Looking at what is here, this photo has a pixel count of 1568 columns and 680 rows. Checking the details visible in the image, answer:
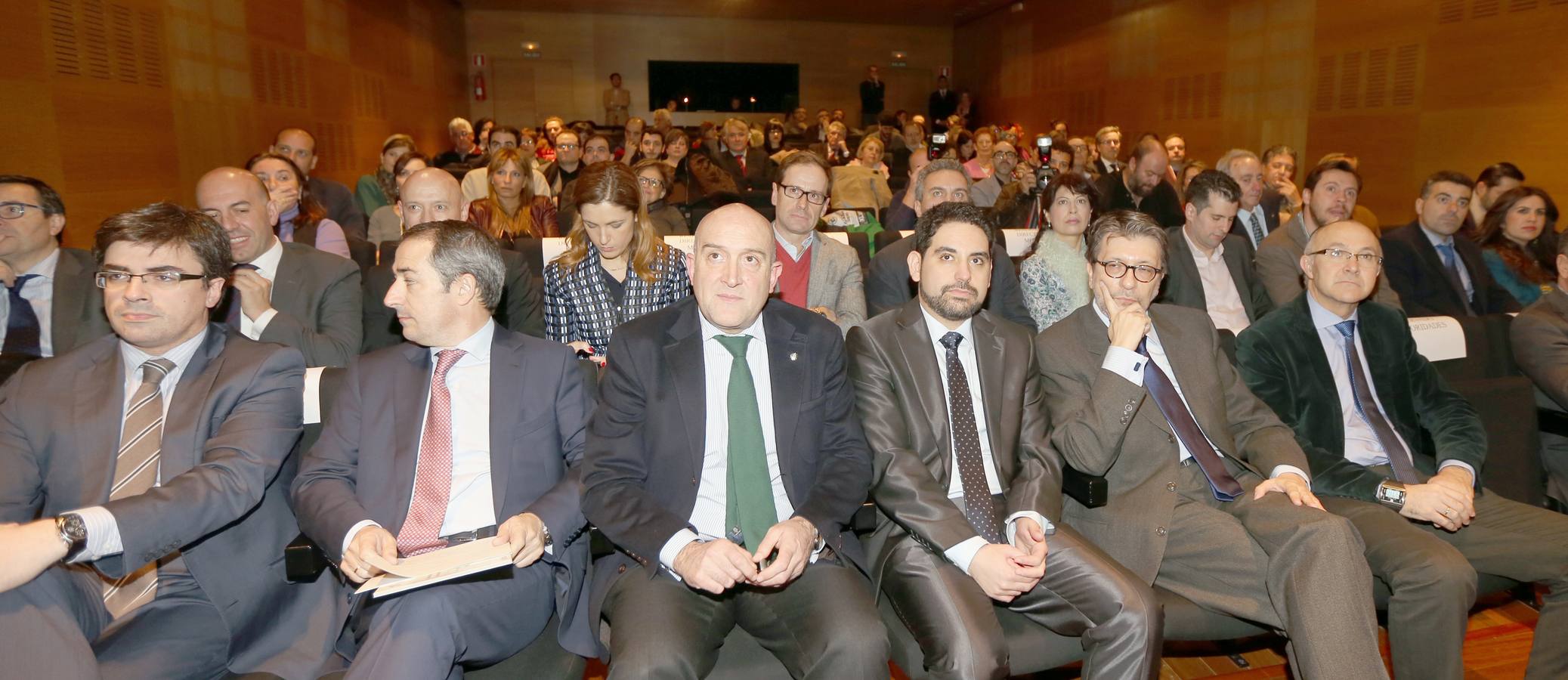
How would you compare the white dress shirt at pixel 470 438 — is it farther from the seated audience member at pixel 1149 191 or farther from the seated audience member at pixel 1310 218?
the seated audience member at pixel 1149 191

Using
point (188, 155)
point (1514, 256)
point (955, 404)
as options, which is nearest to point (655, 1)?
point (188, 155)

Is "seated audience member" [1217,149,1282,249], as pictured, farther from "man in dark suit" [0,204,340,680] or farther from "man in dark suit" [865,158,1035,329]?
"man in dark suit" [0,204,340,680]

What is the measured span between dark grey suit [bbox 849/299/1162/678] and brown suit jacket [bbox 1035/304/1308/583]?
106mm

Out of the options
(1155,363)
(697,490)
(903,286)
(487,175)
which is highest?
(487,175)

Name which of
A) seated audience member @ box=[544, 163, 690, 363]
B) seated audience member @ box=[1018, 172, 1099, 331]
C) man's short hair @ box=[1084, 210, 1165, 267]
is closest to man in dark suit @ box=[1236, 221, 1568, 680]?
man's short hair @ box=[1084, 210, 1165, 267]

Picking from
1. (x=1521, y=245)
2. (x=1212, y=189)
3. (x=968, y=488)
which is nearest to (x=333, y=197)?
(x=968, y=488)

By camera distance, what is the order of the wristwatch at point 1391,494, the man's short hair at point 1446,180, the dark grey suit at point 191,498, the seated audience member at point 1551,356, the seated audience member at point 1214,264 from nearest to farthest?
the dark grey suit at point 191,498 < the wristwatch at point 1391,494 < the seated audience member at point 1551,356 < the seated audience member at point 1214,264 < the man's short hair at point 1446,180

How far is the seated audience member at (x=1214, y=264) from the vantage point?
3.84m

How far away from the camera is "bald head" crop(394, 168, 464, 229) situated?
11.4 feet

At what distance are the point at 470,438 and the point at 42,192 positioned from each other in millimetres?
2221

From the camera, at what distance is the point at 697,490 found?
204cm

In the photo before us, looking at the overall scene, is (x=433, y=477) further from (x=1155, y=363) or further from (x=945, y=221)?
(x=1155, y=363)

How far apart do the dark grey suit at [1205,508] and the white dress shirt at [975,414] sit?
193 millimetres

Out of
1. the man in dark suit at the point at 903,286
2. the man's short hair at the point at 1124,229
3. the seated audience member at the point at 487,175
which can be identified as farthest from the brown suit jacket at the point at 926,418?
the seated audience member at the point at 487,175
